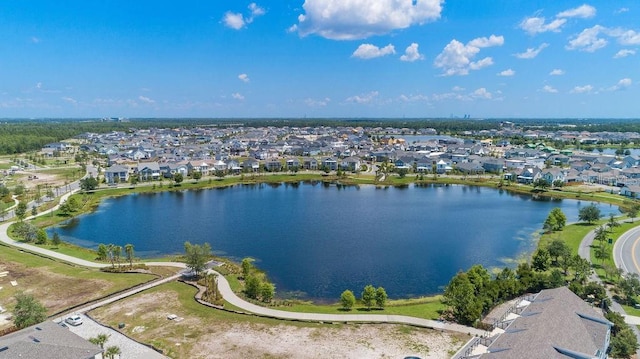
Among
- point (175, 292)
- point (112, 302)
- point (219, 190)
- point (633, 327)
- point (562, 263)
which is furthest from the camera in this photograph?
point (219, 190)

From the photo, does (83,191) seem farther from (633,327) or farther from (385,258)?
(633,327)

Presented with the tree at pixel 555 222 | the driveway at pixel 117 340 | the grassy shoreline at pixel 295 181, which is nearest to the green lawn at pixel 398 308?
the driveway at pixel 117 340

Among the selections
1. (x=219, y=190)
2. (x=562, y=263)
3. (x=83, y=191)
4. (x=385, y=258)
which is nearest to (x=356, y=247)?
(x=385, y=258)

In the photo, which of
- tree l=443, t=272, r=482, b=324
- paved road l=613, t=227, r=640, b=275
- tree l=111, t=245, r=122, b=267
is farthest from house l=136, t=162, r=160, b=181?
paved road l=613, t=227, r=640, b=275

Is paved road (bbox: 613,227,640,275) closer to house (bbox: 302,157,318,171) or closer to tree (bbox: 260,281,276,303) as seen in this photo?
tree (bbox: 260,281,276,303)

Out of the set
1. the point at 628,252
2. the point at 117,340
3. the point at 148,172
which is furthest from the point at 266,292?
the point at 148,172

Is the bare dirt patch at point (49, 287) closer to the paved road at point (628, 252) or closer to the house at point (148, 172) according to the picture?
the paved road at point (628, 252)
